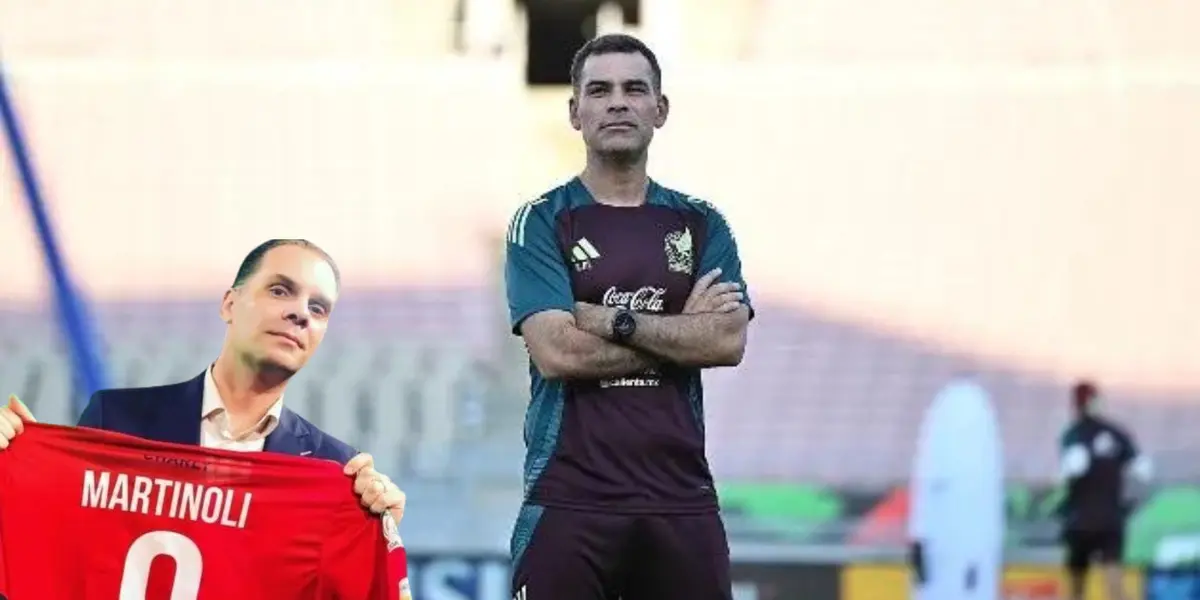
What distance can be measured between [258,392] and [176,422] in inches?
6.6

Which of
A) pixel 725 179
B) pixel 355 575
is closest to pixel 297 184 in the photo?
pixel 725 179

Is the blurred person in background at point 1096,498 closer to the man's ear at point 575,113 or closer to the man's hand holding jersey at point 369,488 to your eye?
the man's hand holding jersey at point 369,488

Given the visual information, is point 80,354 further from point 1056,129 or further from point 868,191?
point 1056,129

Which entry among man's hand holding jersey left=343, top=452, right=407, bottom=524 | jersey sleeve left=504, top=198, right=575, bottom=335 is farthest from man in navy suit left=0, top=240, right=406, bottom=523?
jersey sleeve left=504, top=198, right=575, bottom=335

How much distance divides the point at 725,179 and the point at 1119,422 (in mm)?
2330

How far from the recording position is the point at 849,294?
10.0 m

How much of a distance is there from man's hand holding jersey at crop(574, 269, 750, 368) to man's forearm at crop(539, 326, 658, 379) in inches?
0.6

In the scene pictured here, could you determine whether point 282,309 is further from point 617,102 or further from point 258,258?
point 617,102

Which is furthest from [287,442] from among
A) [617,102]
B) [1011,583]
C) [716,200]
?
[716,200]

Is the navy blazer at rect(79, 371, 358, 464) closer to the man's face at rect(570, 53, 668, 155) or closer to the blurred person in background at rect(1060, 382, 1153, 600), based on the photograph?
the man's face at rect(570, 53, 668, 155)

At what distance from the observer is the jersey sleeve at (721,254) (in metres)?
3.09

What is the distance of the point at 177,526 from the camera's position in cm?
335

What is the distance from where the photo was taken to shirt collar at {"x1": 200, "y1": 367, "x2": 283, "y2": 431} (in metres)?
3.38

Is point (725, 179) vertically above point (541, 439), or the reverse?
point (725, 179)
